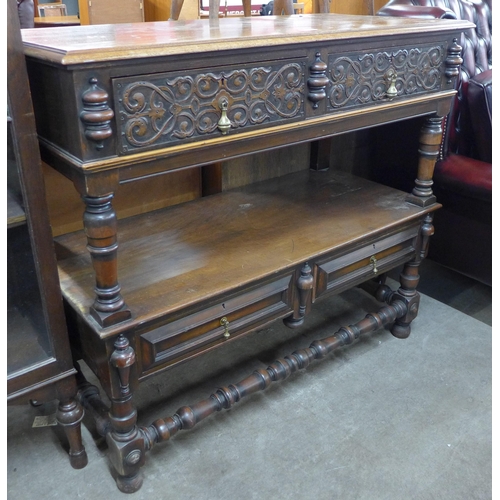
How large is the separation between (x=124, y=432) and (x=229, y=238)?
0.59 m

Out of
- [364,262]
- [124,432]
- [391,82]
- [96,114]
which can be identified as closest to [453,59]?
[391,82]

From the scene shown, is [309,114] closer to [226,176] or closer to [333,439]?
[226,176]

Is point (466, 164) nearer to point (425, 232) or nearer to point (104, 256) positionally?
point (425, 232)

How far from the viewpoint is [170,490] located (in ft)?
4.57

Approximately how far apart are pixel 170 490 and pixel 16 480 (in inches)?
15.8

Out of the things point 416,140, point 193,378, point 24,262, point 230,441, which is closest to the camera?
point 24,262

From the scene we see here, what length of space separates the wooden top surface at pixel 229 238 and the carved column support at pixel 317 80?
423 mm

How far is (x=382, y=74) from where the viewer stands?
1.47 m

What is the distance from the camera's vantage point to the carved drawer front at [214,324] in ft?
4.29

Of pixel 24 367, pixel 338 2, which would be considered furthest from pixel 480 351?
pixel 338 2

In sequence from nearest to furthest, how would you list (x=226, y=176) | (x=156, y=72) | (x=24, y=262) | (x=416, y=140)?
(x=156, y=72) → (x=24, y=262) → (x=226, y=176) → (x=416, y=140)

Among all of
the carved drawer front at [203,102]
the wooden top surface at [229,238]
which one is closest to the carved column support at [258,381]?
the wooden top surface at [229,238]

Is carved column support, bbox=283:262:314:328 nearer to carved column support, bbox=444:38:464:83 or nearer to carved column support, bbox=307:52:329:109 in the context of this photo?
carved column support, bbox=307:52:329:109

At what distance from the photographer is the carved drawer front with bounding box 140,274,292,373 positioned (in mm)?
1309
